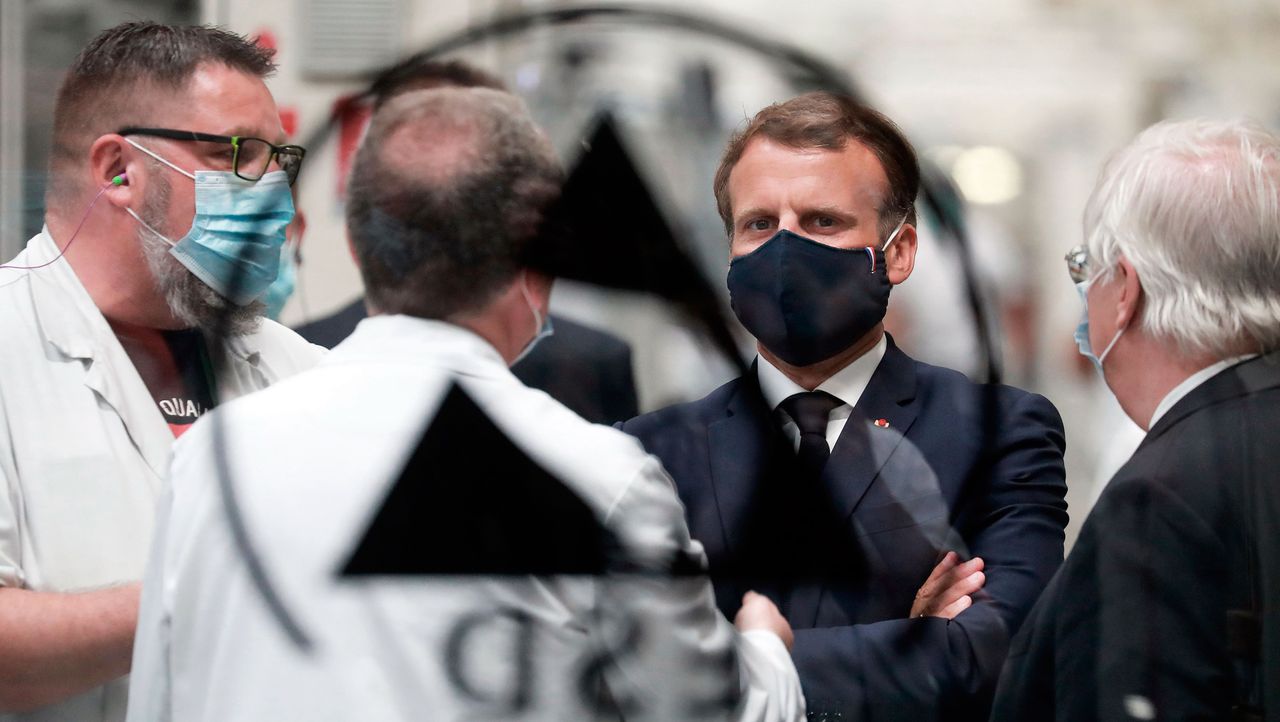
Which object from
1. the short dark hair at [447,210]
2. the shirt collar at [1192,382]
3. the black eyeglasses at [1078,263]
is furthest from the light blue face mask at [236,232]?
the shirt collar at [1192,382]

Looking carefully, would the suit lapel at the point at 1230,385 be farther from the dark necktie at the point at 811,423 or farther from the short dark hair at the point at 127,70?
the short dark hair at the point at 127,70

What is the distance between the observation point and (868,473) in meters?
1.65

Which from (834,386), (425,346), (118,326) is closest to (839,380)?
(834,386)

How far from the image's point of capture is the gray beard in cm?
180

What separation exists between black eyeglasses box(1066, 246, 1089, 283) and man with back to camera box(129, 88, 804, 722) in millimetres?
668

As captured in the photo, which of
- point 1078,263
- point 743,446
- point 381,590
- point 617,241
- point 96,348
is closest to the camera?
point 381,590

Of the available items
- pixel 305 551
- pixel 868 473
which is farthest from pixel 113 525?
pixel 868 473

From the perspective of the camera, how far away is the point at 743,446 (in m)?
1.63

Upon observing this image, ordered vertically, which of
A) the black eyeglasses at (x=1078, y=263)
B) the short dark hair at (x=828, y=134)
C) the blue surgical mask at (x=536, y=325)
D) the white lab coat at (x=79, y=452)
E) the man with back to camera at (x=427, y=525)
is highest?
the short dark hair at (x=828, y=134)

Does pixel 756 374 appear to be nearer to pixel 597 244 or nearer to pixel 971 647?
pixel 597 244

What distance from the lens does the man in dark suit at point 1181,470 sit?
1.56 metres

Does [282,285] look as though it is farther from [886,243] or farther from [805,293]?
[886,243]

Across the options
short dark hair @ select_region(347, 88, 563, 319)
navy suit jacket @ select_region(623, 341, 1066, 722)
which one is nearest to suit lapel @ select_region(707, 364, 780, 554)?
navy suit jacket @ select_region(623, 341, 1066, 722)

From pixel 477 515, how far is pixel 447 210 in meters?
0.35
